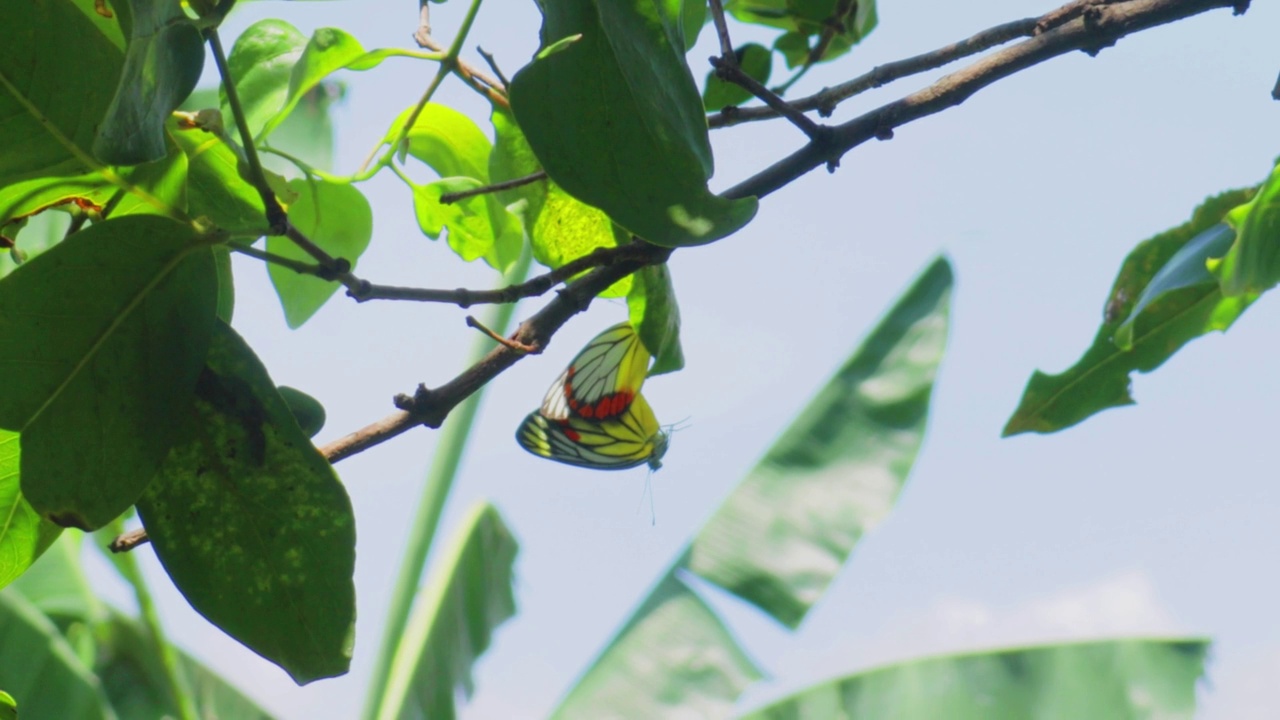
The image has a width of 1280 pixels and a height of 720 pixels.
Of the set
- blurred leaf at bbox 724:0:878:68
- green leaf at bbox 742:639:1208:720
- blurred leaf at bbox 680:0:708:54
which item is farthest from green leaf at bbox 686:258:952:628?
blurred leaf at bbox 680:0:708:54

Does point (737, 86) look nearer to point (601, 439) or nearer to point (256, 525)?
point (601, 439)

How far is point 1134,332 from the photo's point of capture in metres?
0.93

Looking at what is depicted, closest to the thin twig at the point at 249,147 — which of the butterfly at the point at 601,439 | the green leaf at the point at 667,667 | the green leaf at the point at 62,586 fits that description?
the butterfly at the point at 601,439

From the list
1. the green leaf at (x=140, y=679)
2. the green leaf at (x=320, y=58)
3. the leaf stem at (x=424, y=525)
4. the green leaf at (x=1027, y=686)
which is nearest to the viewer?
the green leaf at (x=320, y=58)

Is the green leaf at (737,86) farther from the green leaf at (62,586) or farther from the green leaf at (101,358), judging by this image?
the green leaf at (62,586)

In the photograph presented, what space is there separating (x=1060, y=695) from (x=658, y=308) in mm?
2077

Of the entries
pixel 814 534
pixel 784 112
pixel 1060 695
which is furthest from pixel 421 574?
pixel 784 112

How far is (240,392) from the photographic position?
53 centimetres

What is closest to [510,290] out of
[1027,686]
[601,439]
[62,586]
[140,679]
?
[601,439]

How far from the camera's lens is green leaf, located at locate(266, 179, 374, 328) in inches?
29.6

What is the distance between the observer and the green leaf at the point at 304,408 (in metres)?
0.60

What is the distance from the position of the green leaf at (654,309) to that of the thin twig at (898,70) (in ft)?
0.32

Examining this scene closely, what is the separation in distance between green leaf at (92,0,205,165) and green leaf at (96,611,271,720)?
2.43 meters

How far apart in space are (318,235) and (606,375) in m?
0.24
